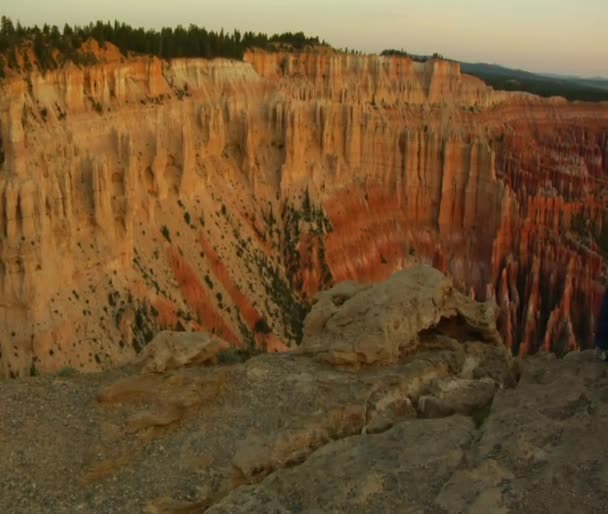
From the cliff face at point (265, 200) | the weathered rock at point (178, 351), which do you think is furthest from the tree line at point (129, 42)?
the weathered rock at point (178, 351)

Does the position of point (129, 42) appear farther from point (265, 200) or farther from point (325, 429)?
point (325, 429)

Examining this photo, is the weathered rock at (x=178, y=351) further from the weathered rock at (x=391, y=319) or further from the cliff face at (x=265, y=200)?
the cliff face at (x=265, y=200)

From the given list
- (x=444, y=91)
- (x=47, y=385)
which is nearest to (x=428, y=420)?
(x=47, y=385)

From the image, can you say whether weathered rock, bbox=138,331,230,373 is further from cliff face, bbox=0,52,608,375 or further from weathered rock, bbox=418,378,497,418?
cliff face, bbox=0,52,608,375

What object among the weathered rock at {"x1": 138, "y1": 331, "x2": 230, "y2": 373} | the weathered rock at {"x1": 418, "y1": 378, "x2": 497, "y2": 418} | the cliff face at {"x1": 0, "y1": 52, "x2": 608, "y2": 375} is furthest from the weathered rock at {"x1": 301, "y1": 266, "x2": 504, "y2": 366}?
the cliff face at {"x1": 0, "y1": 52, "x2": 608, "y2": 375}

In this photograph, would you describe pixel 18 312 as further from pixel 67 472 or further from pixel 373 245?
pixel 373 245
